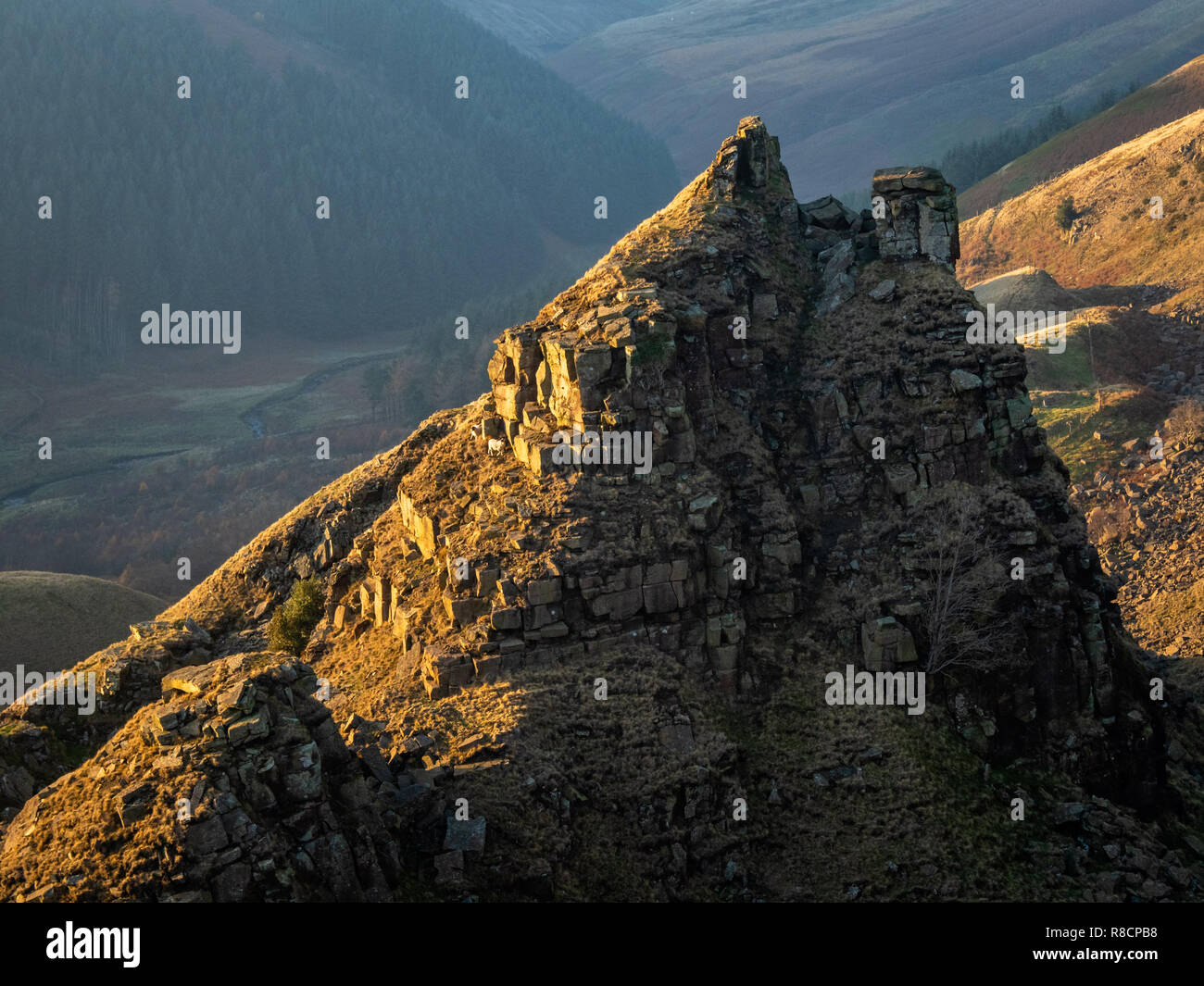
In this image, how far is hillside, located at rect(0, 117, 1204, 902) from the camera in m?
23.2

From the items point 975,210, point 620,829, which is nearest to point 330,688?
point 620,829

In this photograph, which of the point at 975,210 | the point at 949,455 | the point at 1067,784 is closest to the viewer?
the point at 1067,784

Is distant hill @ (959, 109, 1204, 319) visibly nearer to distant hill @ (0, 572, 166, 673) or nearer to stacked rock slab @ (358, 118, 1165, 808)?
stacked rock slab @ (358, 118, 1165, 808)

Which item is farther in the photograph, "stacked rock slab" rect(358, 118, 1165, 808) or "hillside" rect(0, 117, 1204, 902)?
"stacked rock slab" rect(358, 118, 1165, 808)

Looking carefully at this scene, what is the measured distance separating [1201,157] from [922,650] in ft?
262

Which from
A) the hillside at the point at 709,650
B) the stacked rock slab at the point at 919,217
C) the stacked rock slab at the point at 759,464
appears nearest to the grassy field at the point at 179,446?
the hillside at the point at 709,650

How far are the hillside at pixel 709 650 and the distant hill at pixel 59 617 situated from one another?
1848 centimetres

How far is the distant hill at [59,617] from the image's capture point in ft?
164

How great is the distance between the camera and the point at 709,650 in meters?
28.7

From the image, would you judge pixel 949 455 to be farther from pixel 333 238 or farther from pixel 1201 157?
pixel 333 238

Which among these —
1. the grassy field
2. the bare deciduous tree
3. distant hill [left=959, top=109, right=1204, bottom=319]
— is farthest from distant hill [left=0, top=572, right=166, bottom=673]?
distant hill [left=959, top=109, right=1204, bottom=319]

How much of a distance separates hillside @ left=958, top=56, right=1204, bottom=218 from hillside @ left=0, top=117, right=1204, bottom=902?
103m

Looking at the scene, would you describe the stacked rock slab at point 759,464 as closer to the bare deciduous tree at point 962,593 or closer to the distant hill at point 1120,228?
the bare deciduous tree at point 962,593

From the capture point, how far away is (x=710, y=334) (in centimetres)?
3184
